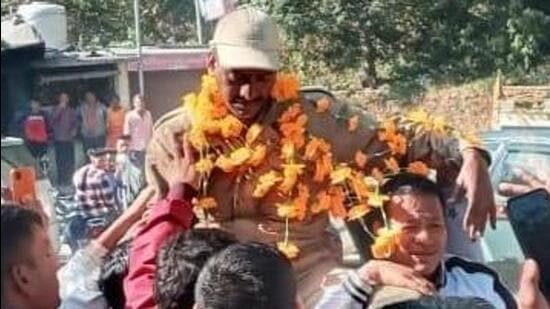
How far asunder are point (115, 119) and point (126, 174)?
1.83ft

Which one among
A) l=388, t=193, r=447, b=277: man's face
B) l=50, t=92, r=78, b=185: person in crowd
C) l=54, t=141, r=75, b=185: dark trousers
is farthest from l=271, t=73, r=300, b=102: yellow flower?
l=54, t=141, r=75, b=185: dark trousers

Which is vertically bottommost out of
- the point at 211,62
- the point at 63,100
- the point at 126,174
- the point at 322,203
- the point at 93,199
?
the point at 93,199

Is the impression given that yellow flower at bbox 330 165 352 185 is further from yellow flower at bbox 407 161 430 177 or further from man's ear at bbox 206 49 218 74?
man's ear at bbox 206 49 218 74

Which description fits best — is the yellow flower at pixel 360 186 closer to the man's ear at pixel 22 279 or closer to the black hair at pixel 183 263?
the black hair at pixel 183 263

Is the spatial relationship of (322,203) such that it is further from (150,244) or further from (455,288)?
(150,244)

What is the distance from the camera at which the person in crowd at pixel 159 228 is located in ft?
8.66

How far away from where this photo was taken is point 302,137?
329 centimetres

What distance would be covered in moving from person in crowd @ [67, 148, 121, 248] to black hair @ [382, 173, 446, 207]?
112 cm

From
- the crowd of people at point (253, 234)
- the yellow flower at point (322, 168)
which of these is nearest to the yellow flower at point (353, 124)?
the crowd of people at point (253, 234)

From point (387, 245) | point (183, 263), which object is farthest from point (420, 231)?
point (183, 263)

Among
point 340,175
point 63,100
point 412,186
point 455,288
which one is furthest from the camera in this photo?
point 63,100

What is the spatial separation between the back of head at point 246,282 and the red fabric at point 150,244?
1.23ft

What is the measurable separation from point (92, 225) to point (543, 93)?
2.67 metres

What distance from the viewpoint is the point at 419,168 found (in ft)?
10.6
